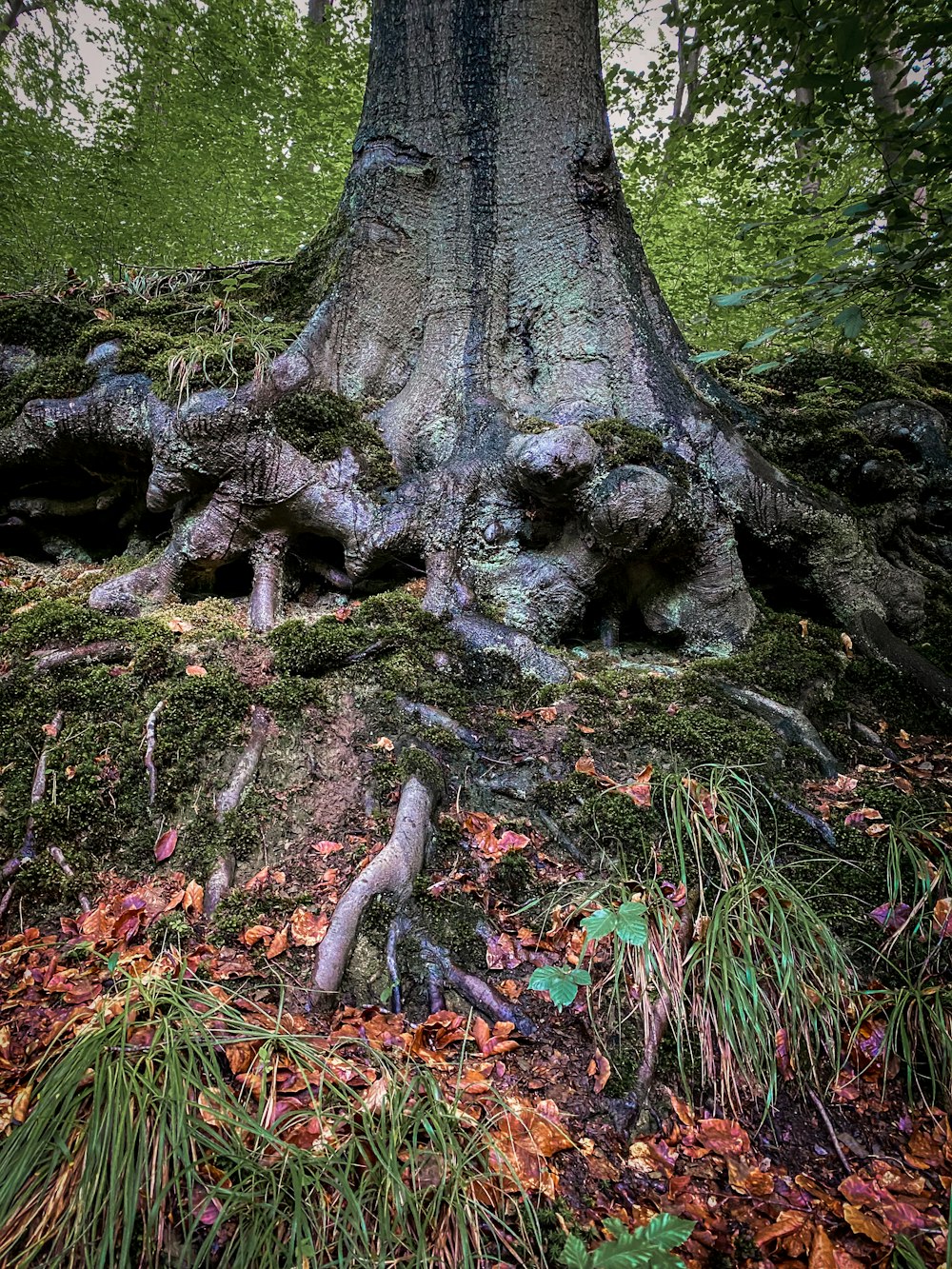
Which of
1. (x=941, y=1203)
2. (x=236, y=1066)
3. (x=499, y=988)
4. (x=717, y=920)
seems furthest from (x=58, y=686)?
(x=941, y=1203)

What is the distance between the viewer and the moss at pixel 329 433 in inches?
139

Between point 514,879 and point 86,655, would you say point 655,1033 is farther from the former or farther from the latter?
point 86,655

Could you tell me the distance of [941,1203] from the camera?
1600 mm

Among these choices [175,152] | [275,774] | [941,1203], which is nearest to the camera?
[941,1203]

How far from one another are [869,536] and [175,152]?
9681mm

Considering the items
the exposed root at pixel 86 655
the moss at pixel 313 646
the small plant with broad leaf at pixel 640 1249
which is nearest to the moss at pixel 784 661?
the moss at pixel 313 646

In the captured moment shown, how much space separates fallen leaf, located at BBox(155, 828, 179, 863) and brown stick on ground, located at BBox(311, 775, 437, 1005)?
672mm

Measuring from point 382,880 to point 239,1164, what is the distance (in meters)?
0.86

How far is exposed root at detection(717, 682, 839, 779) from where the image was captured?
280 centimetres

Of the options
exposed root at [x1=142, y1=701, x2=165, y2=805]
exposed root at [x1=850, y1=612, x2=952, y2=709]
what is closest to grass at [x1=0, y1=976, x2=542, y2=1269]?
exposed root at [x1=142, y1=701, x2=165, y2=805]

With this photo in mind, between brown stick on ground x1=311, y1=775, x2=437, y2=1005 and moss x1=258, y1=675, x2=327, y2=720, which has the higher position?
moss x1=258, y1=675, x2=327, y2=720

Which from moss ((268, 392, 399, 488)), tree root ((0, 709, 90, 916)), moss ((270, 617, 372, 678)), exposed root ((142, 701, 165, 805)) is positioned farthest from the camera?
moss ((268, 392, 399, 488))

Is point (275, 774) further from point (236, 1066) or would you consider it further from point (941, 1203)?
point (941, 1203)

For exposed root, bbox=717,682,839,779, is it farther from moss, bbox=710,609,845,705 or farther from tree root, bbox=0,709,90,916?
tree root, bbox=0,709,90,916
